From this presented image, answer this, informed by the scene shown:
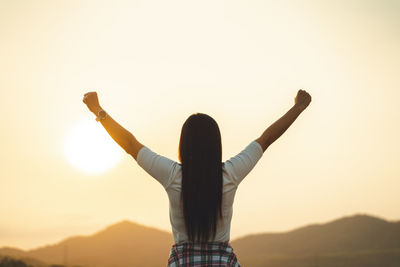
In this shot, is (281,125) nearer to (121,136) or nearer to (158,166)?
(158,166)

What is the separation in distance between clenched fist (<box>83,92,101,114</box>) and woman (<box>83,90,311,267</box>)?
0.61m

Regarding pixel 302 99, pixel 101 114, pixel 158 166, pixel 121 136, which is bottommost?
pixel 158 166

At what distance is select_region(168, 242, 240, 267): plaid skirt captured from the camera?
373 cm

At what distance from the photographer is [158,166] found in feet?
12.6

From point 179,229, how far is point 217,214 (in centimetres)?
29

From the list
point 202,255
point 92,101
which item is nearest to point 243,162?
point 202,255

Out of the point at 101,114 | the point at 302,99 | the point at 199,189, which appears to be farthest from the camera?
the point at 302,99

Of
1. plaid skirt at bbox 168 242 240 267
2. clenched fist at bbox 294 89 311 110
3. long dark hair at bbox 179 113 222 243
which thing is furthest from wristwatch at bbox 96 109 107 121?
clenched fist at bbox 294 89 311 110

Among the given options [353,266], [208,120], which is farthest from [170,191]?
[353,266]

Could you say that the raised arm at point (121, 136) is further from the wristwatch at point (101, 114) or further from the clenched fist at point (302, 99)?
the clenched fist at point (302, 99)

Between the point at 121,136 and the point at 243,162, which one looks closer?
the point at 243,162

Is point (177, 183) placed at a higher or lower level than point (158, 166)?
lower

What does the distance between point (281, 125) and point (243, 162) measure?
20.7 inches

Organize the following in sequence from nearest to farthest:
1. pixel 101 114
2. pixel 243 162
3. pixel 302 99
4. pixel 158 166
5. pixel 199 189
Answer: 1. pixel 199 189
2. pixel 158 166
3. pixel 243 162
4. pixel 101 114
5. pixel 302 99
